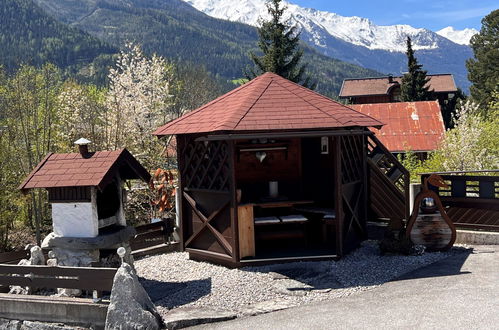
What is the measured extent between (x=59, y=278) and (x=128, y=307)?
1639 millimetres

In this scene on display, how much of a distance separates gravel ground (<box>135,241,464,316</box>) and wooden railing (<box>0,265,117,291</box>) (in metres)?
1.24

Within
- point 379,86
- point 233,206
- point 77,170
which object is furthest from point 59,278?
point 379,86

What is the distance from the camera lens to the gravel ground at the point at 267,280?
923 centimetres

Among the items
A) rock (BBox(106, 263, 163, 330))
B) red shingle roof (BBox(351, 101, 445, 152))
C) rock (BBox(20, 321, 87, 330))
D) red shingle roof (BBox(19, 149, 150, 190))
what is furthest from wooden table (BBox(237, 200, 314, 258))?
red shingle roof (BBox(351, 101, 445, 152))

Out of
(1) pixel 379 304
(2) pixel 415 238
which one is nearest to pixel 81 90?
(2) pixel 415 238

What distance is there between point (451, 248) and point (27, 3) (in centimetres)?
15617

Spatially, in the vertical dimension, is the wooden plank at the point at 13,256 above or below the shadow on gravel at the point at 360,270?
above

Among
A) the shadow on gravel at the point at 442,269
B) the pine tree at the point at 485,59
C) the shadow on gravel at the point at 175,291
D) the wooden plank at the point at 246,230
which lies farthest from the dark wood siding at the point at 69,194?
the pine tree at the point at 485,59

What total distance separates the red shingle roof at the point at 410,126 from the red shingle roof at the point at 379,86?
97.6 feet

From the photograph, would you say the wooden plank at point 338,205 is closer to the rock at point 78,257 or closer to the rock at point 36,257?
the rock at point 78,257

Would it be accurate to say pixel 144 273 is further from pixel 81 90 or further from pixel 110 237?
pixel 81 90

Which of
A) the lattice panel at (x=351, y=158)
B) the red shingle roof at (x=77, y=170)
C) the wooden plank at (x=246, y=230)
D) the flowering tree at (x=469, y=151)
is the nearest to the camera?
the red shingle roof at (x=77, y=170)

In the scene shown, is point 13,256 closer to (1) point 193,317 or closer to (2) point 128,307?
(2) point 128,307

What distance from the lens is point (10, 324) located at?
9.13m
